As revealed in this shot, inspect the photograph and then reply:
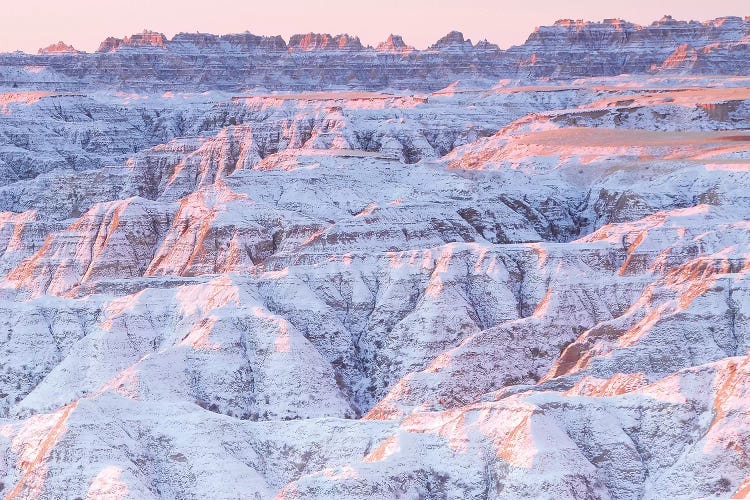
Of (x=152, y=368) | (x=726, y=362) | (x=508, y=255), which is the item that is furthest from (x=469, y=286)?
(x=726, y=362)

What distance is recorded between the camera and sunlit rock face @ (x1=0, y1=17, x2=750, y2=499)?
286 feet

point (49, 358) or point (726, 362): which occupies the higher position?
point (726, 362)

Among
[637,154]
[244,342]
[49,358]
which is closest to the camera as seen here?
[244,342]

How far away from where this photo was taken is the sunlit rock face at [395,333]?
8719 centimetres

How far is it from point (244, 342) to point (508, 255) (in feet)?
82.5

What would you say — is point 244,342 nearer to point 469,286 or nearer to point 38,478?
point 469,286

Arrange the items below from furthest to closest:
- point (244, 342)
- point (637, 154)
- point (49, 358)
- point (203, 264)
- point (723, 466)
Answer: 1. point (637, 154)
2. point (203, 264)
3. point (49, 358)
4. point (244, 342)
5. point (723, 466)

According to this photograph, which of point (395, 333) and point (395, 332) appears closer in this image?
point (395, 333)

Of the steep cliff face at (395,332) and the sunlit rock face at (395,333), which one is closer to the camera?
the sunlit rock face at (395,333)

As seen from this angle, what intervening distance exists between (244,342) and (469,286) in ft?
63.8

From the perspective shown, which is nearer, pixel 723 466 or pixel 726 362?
pixel 723 466

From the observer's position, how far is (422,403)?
112 meters

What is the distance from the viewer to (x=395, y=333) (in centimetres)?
13200

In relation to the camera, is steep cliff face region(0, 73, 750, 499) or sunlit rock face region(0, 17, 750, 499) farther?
steep cliff face region(0, 73, 750, 499)
